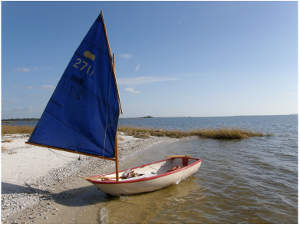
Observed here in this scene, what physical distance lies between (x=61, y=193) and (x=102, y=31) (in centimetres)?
671

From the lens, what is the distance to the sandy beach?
550 centimetres

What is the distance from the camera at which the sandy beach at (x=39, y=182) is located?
5.50 metres

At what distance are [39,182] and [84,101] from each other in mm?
4603

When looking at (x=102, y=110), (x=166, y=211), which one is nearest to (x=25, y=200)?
(x=102, y=110)

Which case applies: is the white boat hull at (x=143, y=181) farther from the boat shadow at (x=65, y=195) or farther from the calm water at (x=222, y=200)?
the boat shadow at (x=65, y=195)

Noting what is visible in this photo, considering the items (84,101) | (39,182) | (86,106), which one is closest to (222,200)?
(86,106)

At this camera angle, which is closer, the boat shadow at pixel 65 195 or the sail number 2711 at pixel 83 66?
the boat shadow at pixel 65 195

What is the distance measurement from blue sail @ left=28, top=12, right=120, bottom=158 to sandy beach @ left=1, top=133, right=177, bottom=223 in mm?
2026

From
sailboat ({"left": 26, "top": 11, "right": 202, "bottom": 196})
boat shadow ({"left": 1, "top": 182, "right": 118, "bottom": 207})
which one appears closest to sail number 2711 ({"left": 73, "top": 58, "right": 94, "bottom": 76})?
sailboat ({"left": 26, "top": 11, "right": 202, "bottom": 196})

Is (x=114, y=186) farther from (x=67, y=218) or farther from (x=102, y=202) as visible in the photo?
(x=67, y=218)

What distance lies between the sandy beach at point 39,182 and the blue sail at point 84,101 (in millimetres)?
2026

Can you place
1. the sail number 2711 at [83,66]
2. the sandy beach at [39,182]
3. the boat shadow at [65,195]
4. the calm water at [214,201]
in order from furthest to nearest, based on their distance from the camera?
the sail number 2711 at [83,66] < the boat shadow at [65,195] < the calm water at [214,201] < the sandy beach at [39,182]

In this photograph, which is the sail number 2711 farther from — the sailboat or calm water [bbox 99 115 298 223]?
calm water [bbox 99 115 298 223]

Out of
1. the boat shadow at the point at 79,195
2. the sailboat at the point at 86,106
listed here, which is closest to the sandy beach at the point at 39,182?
the boat shadow at the point at 79,195
